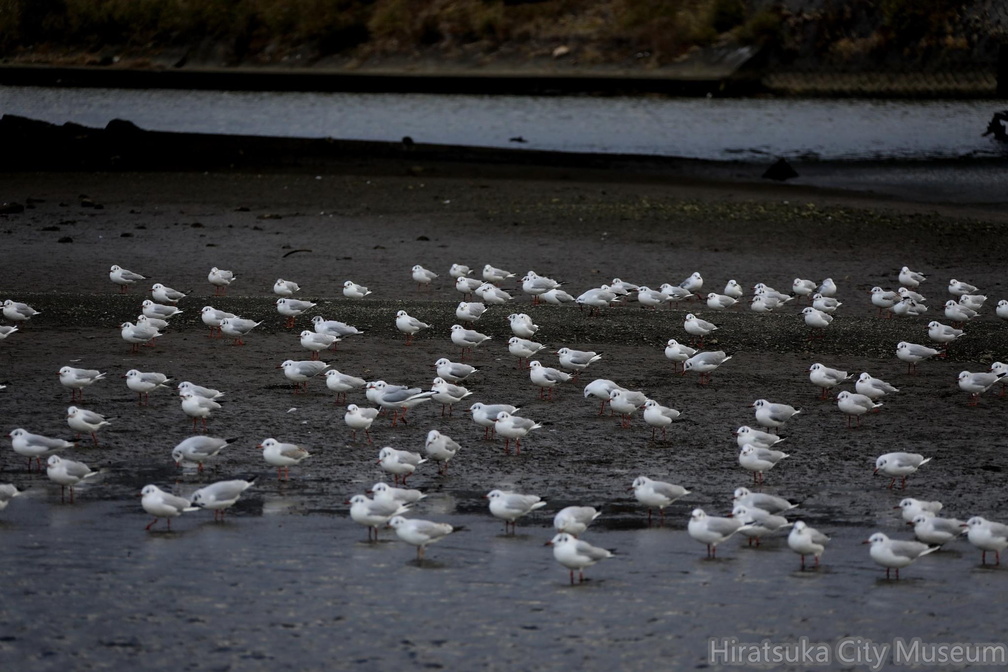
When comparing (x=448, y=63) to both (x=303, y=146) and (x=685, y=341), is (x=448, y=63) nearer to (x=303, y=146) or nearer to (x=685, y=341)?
(x=303, y=146)

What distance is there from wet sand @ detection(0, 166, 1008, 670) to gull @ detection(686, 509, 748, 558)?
21cm

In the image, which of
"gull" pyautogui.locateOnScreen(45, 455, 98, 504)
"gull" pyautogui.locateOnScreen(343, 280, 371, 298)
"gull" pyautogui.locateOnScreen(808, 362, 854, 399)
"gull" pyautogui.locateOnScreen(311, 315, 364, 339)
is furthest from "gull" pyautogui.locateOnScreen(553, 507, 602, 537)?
"gull" pyautogui.locateOnScreen(343, 280, 371, 298)

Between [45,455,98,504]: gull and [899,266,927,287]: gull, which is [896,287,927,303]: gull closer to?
[899,266,927,287]: gull

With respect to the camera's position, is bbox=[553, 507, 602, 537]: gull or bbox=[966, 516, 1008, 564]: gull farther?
bbox=[553, 507, 602, 537]: gull

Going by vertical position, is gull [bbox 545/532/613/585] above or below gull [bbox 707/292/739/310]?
below

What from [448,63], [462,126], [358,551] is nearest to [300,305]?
[358,551]

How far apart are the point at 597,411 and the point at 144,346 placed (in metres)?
5.74

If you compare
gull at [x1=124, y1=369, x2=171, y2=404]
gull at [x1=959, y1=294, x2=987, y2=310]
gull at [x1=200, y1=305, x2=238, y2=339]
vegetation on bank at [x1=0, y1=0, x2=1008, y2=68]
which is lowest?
gull at [x1=959, y1=294, x2=987, y2=310]

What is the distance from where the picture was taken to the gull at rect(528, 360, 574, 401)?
49.9 feet

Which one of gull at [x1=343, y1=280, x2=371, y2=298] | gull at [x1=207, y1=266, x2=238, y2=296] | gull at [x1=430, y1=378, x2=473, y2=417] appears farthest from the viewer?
gull at [x1=207, y1=266, x2=238, y2=296]

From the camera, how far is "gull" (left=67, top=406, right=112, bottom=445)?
511 inches

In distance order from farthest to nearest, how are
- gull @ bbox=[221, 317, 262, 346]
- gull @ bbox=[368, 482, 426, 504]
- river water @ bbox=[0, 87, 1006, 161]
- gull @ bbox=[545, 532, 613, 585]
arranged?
river water @ bbox=[0, 87, 1006, 161] < gull @ bbox=[221, 317, 262, 346] < gull @ bbox=[368, 482, 426, 504] < gull @ bbox=[545, 532, 613, 585]

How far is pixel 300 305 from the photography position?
18.3 meters

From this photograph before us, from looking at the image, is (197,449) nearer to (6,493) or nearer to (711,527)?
(6,493)
